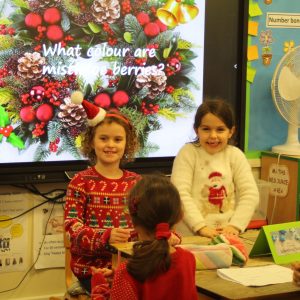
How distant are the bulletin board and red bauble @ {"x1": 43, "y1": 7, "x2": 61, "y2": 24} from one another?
1.19 m

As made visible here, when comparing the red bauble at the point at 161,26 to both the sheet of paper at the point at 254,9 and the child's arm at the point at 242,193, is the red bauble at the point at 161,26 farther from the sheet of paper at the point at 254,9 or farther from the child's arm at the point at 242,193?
the child's arm at the point at 242,193

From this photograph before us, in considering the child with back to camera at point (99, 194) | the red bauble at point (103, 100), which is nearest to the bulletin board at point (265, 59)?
the red bauble at point (103, 100)

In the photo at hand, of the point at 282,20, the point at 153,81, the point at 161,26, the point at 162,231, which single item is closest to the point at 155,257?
the point at 162,231

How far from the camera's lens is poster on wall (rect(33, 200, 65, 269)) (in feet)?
11.7

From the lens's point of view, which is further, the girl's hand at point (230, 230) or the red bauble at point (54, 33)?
the red bauble at point (54, 33)

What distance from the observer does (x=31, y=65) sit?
333cm

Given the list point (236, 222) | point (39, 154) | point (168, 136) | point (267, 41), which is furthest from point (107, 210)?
point (267, 41)

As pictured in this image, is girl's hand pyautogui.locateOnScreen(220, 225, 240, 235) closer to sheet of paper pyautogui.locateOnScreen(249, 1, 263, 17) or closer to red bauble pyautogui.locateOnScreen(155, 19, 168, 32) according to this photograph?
red bauble pyautogui.locateOnScreen(155, 19, 168, 32)

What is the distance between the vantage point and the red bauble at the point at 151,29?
360 cm

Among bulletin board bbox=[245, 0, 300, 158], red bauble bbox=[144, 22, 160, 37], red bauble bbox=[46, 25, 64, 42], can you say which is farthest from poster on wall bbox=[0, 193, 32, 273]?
bulletin board bbox=[245, 0, 300, 158]

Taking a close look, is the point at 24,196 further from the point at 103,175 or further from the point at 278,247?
the point at 278,247

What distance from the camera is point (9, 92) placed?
329cm

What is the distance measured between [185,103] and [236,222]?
1.09m

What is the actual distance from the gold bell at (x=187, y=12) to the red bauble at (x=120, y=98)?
534 mm
